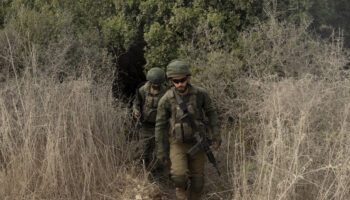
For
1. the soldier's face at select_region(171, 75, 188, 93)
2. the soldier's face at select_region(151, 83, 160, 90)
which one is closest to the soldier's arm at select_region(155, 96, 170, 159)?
the soldier's face at select_region(171, 75, 188, 93)

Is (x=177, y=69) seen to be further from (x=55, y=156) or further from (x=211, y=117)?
(x=55, y=156)

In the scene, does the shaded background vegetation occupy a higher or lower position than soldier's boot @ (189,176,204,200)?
higher

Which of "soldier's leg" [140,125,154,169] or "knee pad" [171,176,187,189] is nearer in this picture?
"knee pad" [171,176,187,189]

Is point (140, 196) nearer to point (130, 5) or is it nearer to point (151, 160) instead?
point (151, 160)

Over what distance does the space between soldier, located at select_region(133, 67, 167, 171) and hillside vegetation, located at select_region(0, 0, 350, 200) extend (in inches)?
9.7

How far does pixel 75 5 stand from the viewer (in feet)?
33.0

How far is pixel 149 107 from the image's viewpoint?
489cm

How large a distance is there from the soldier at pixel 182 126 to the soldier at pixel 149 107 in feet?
3.17

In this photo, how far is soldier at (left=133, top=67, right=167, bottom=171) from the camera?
15.6 ft

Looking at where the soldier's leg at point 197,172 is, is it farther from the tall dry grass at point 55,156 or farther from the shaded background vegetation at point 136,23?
the shaded background vegetation at point 136,23

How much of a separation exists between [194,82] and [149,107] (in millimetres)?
1717

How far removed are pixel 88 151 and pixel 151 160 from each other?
1461 millimetres

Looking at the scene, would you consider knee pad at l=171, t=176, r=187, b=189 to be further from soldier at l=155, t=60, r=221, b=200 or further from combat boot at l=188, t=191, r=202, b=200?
combat boot at l=188, t=191, r=202, b=200

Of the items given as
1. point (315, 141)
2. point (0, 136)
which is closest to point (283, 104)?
point (315, 141)
